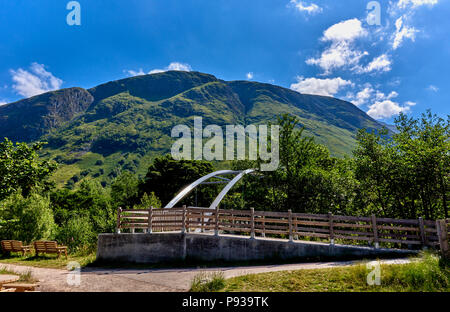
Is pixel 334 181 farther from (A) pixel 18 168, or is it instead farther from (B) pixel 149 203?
(A) pixel 18 168

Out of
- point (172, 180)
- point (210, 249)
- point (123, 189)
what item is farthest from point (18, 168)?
point (123, 189)

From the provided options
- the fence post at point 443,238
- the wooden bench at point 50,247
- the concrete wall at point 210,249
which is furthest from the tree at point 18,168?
the fence post at point 443,238

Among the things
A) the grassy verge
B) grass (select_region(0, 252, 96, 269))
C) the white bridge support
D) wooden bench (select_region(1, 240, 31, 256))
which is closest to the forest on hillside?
the white bridge support

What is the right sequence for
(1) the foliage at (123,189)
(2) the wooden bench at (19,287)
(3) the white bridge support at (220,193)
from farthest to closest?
1. (1) the foliage at (123,189)
2. (3) the white bridge support at (220,193)
3. (2) the wooden bench at (19,287)

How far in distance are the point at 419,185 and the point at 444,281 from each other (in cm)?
917

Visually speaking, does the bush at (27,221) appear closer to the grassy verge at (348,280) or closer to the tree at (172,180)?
the grassy verge at (348,280)

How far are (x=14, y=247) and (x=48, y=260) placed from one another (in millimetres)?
3852

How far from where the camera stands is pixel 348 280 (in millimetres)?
7504

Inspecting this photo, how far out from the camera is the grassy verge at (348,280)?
6.80 m

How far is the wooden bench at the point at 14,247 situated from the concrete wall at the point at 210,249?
6.58 meters

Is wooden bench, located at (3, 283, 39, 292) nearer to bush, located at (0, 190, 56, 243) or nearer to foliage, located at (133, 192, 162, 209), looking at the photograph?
bush, located at (0, 190, 56, 243)

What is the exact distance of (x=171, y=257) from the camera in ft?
45.5
